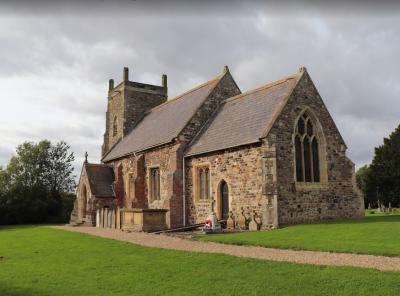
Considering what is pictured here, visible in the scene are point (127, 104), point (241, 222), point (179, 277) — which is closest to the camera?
point (179, 277)

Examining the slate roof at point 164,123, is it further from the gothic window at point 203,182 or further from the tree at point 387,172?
the tree at point 387,172

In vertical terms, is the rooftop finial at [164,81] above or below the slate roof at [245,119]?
above

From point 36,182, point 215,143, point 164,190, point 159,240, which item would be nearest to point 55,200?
point 36,182

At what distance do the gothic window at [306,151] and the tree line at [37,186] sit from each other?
3234cm

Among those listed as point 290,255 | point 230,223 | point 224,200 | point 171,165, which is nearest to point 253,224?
point 230,223

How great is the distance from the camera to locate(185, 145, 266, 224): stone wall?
20.3 metres

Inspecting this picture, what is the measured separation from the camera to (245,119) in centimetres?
2327

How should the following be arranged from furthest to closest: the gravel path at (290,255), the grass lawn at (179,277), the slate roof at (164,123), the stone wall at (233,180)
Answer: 1. the slate roof at (164,123)
2. the stone wall at (233,180)
3. the gravel path at (290,255)
4. the grass lawn at (179,277)

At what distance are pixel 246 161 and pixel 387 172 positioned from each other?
3876cm

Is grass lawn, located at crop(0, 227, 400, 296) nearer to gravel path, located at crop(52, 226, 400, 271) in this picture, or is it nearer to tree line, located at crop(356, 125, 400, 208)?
gravel path, located at crop(52, 226, 400, 271)

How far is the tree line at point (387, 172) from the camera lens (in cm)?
5200

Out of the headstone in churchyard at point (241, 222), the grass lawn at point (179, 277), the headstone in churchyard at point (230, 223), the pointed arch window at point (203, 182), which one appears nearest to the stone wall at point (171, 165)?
the pointed arch window at point (203, 182)

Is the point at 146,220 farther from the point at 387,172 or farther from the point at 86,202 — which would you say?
the point at 387,172

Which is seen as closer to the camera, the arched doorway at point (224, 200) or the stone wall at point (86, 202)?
the arched doorway at point (224, 200)
